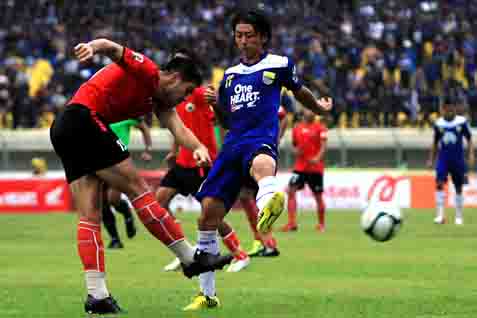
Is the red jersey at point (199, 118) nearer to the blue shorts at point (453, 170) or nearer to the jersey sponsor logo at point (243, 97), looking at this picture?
the jersey sponsor logo at point (243, 97)

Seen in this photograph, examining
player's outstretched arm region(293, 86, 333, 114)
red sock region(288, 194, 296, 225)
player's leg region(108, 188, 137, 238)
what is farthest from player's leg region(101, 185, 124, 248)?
player's outstretched arm region(293, 86, 333, 114)

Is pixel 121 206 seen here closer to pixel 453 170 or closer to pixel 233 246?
pixel 233 246

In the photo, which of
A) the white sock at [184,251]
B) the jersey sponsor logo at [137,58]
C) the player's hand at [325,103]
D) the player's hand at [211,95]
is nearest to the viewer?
the jersey sponsor logo at [137,58]

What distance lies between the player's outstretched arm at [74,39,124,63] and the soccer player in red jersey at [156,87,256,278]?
444cm

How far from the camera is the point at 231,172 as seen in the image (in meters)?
9.36

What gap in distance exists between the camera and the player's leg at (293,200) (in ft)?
69.6

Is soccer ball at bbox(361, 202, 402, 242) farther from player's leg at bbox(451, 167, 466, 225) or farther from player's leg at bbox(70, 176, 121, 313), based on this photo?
player's leg at bbox(451, 167, 466, 225)

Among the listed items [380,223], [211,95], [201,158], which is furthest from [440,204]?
[201,158]

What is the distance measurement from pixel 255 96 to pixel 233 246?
3.70 meters

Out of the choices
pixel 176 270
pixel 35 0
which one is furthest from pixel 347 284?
pixel 35 0

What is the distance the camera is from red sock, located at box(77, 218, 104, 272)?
8727 mm

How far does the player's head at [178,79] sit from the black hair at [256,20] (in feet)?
2.45

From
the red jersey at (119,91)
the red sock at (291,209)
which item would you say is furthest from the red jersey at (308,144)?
the red jersey at (119,91)

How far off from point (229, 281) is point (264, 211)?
3046 mm
